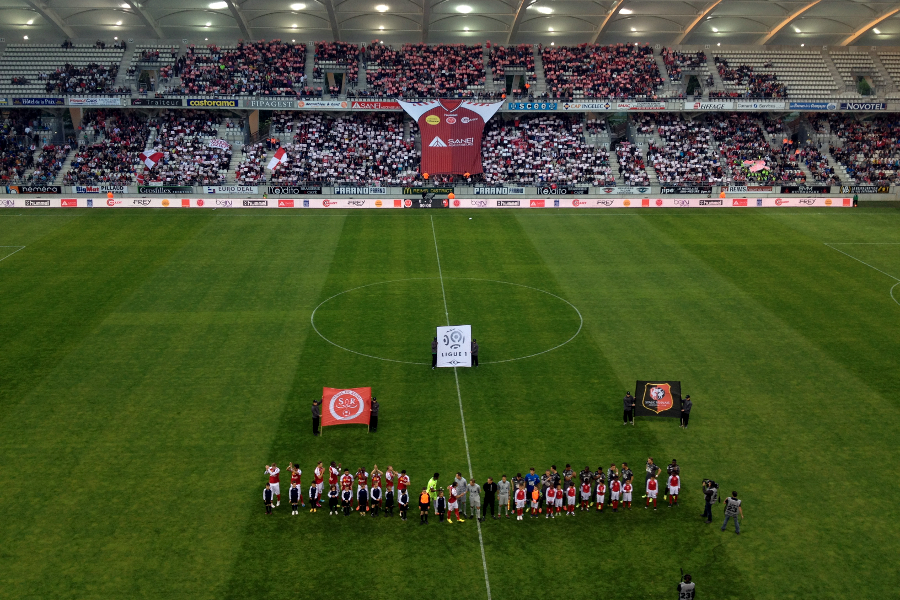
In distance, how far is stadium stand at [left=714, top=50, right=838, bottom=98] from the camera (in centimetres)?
6981

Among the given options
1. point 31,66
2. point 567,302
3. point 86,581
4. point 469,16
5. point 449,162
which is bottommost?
point 86,581

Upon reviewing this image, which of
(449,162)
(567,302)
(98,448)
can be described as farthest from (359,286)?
(449,162)

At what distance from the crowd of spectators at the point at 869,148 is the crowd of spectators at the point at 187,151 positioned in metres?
50.6

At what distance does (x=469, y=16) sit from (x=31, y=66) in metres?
37.9

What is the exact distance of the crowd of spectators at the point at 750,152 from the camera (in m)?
61.6

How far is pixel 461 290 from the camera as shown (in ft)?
119

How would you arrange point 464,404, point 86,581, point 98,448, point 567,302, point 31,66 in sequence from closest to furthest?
point 86,581, point 98,448, point 464,404, point 567,302, point 31,66

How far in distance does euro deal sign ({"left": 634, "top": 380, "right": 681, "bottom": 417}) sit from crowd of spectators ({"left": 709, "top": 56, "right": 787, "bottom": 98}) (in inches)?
1952

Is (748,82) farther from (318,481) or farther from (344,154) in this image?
(318,481)

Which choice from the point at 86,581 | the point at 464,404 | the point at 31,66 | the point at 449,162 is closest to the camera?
the point at 86,581

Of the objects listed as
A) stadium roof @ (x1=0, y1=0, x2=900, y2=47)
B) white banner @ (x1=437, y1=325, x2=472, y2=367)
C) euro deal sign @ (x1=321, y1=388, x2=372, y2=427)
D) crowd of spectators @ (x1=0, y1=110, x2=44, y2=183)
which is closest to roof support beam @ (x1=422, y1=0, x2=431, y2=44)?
stadium roof @ (x1=0, y1=0, x2=900, y2=47)

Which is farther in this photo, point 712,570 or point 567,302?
point 567,302

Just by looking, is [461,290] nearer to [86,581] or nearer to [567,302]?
[567,302]

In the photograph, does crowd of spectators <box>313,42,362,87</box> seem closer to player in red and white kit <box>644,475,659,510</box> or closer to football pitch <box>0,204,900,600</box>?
football pitch <box>0,204,900,600</box>
